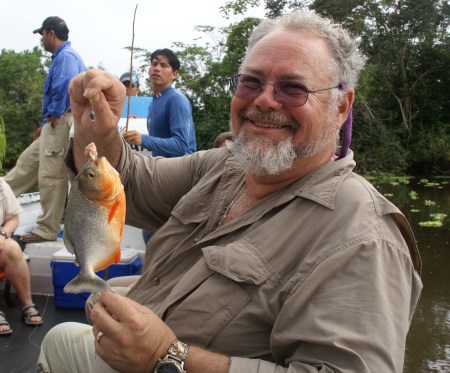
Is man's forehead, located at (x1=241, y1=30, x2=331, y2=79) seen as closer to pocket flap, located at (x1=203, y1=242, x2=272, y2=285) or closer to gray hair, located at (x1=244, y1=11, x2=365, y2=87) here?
gray hair, located at (x1=244, y1=11, x2=365, y2=87)

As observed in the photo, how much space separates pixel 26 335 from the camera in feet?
13.2

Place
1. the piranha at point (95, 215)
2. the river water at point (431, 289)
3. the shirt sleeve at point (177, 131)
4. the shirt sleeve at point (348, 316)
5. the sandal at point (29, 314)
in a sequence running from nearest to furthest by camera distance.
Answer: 1. the shirt sleeve at point (348, 316)
2. the piranha at point (95, 215)
3. the sandal at point (29, 314)
4. the shirt sleeve at point (177, 131)
5. the river water at point (431, 289)

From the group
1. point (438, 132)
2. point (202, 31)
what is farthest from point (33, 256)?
point (438, 132)

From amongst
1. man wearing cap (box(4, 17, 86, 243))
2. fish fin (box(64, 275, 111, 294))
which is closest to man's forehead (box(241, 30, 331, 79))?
fish fin (box(64, 275, 111, 294))

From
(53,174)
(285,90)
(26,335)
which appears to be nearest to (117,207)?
(285,90)

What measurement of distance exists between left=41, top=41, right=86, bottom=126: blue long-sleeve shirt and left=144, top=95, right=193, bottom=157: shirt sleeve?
1.41 metres

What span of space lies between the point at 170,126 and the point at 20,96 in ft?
120

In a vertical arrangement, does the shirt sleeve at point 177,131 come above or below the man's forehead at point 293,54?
below

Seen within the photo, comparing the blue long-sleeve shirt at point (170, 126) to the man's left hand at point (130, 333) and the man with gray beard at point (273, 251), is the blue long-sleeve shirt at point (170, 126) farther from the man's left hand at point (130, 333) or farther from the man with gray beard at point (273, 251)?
the man's left hand at point (130, 333)

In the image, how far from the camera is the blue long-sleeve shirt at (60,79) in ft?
17.8

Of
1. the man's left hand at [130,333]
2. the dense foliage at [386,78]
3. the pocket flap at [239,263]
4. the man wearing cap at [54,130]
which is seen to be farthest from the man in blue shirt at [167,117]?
the dense foliage at [386,78]

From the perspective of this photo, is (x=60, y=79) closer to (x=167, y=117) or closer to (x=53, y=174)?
(x=53, y=174)

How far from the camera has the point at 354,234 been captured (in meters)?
1.53

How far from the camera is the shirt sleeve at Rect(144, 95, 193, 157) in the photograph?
173 inches
